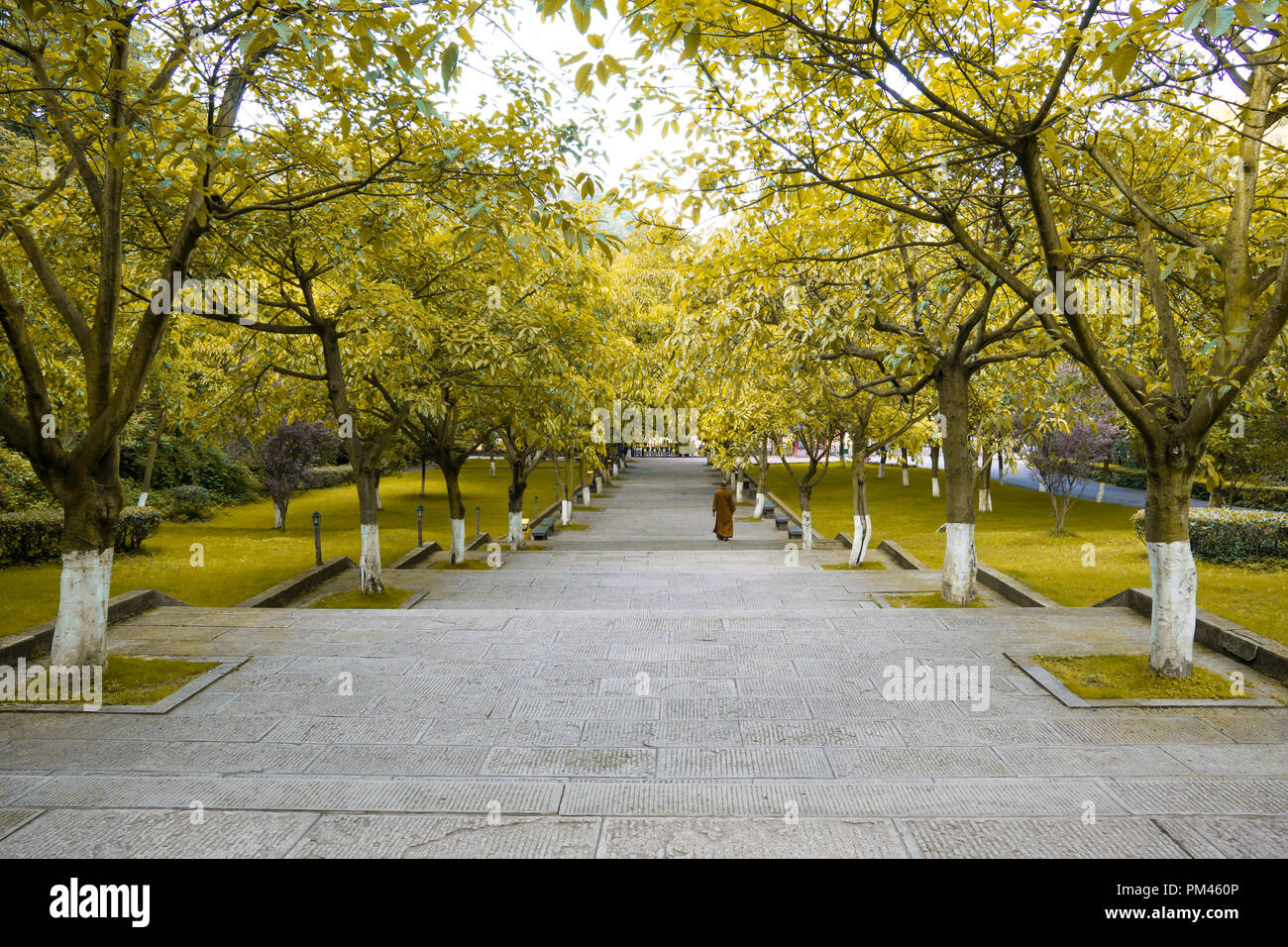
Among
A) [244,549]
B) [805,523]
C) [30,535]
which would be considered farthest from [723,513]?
[30,535]

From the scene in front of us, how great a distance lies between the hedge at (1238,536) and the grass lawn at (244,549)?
15826 mm

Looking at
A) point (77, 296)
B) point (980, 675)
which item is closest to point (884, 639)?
point (980, 675)

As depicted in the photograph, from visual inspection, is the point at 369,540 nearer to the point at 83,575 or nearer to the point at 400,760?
the point at 83,575

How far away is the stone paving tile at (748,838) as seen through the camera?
4250 millimetres

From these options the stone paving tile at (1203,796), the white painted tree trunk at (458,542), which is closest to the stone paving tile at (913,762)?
the stone paving tile at (1203,796)

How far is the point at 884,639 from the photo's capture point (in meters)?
8.56

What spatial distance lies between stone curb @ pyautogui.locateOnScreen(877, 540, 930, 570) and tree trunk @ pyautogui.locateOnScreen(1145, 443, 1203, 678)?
8.25 meters

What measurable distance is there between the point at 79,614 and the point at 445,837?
4.77 m

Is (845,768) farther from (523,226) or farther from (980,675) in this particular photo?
(523,226)

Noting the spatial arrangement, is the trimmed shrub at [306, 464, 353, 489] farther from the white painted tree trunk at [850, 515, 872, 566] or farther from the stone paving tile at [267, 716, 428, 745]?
the stone paving tile at [267, 716, 428, 745]

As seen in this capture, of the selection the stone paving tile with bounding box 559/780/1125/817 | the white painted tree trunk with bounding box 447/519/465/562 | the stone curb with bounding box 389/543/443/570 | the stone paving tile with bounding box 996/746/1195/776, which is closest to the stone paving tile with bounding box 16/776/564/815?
the stone paving tile with bounding box 559/780/1125/817

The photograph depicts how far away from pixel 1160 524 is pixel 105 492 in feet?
29.7

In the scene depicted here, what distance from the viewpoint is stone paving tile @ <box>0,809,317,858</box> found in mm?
4250

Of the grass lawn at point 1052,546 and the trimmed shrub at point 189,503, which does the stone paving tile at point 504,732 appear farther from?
the trimmed shrub at point 189,503
